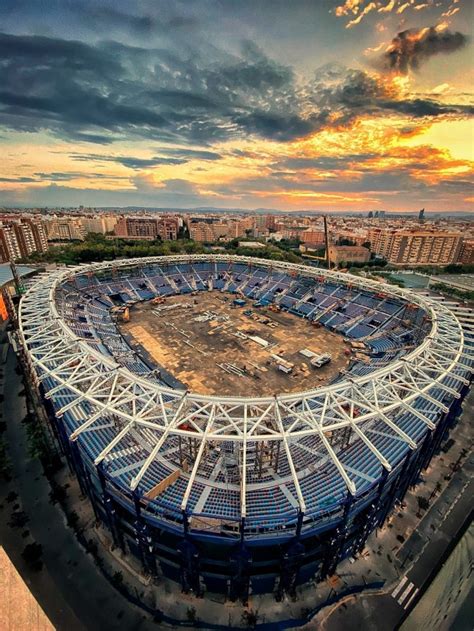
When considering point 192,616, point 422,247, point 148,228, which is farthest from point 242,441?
point 148,228

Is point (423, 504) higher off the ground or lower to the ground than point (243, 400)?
lower

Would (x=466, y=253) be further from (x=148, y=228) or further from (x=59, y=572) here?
(x=59, y=572)

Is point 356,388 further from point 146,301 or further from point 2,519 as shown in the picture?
point 146,301

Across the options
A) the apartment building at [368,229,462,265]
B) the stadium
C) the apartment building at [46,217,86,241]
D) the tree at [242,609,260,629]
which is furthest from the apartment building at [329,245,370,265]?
the apartment building at [46,217,86,241]

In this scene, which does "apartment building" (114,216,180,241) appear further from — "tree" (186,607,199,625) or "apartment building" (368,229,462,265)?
"tree" (186,607,199,625)

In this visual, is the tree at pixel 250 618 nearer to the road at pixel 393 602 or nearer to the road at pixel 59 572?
the road at pixel 393 602

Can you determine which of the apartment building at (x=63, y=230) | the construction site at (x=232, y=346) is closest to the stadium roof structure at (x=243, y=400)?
the construction site at (x=232, y=346)

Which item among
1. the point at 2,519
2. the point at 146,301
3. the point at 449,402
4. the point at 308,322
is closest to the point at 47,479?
the point at 2,519
